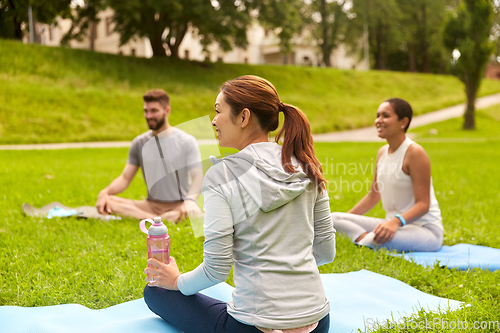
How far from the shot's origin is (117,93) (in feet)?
66.3

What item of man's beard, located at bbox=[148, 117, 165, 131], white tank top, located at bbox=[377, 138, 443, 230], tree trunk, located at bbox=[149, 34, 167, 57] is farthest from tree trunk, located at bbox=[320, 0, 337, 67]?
white tank top, located at bbox=[377, 138, 443, 230]

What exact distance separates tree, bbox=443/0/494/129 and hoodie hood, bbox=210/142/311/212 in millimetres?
22836

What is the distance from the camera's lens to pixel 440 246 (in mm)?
4562

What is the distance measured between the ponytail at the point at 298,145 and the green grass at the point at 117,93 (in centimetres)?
1518

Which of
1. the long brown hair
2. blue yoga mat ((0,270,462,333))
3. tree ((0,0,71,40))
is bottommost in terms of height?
blue yoga mat ((0,270,462,333))

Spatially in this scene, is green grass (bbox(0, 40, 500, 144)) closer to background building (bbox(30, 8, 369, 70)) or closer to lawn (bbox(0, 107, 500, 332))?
lawn (bbox(0, 107, 500, 332))


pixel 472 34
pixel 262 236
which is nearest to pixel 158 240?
pixel 262 236

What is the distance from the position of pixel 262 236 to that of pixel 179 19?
2375cm

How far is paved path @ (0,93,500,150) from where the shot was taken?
14891 millimetres

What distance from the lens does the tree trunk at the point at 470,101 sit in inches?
902

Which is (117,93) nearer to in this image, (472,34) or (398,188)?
(472,34)

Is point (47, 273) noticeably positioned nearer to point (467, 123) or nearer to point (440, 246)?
point (440, 246)

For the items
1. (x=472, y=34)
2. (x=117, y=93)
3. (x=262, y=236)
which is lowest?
(x=262, y=236)

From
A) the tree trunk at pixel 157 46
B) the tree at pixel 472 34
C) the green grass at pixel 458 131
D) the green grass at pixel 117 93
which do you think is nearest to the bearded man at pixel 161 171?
the green grass at pixel 117 93
